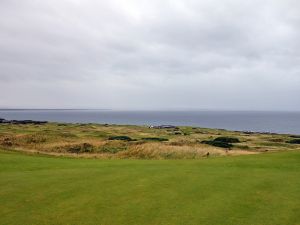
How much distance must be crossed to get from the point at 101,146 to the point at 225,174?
35.2 meters

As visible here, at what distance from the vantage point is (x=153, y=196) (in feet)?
43.5

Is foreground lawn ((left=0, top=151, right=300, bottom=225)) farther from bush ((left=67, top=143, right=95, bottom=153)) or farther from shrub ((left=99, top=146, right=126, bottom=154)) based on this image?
bush ((left=67, top=143, right=95, bottom=153))

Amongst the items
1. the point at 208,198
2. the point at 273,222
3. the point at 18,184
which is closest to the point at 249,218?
the point at 273,222

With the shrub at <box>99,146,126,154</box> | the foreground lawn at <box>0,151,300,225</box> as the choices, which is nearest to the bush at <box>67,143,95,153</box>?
the shrub at <box>99,146,126,154</box>

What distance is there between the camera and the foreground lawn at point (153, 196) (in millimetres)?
10914

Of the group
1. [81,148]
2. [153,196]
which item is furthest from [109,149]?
[153,196]

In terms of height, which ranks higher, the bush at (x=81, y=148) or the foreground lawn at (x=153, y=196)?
the foreground lawn at (x=153, y=196)

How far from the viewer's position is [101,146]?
5138 centimetres

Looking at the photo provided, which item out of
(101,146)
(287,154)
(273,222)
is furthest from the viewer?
(101,146)

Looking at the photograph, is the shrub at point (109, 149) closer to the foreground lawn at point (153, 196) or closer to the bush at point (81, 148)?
the bush at point (81, 148)

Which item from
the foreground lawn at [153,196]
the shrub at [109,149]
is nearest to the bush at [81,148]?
the shrub at [109,149]

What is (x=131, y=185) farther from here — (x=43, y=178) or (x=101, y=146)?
(x=101, y=146)

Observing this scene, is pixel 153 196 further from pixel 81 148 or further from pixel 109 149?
pixel 81 148

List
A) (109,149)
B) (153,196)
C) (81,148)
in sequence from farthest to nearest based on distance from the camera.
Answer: (81,148) → (109,149) → (153,196)
